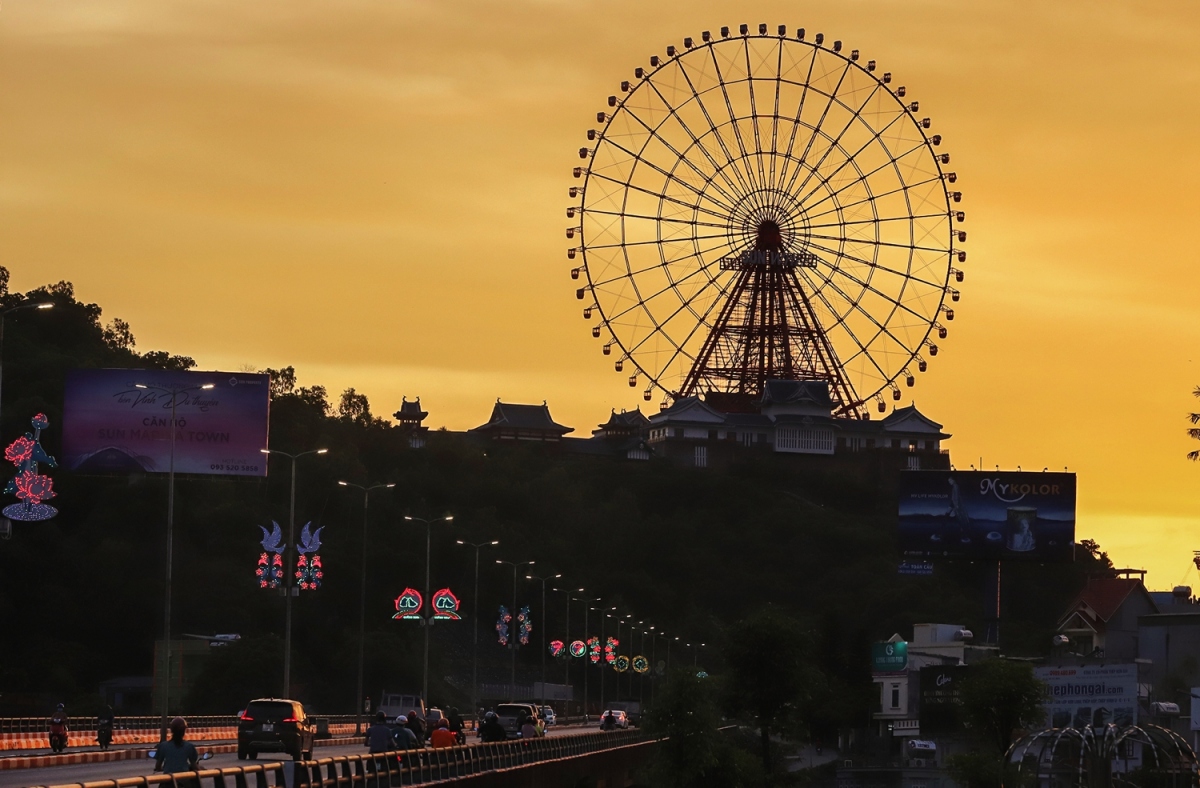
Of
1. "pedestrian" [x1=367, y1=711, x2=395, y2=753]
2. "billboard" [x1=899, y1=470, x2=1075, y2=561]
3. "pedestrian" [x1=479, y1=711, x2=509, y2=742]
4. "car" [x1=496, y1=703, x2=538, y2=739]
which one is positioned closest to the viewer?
"pedestrian" [x1=367, y1=711, x2=395, y2=753]

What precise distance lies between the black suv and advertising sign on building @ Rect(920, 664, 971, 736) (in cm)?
8323

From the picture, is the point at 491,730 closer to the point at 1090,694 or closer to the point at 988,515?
the point at 1090,694

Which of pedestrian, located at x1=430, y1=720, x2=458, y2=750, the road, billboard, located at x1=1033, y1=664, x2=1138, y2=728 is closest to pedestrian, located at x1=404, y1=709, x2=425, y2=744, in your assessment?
the road

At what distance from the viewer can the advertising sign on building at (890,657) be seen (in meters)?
156

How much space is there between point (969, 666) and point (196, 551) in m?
56.0

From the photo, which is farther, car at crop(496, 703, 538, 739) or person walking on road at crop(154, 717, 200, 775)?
car at crop(496, 703, 538, 739)

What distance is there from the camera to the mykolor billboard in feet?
395

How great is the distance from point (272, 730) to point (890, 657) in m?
97.9

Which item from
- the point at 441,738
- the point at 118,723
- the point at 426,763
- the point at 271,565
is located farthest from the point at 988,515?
the point at 426,763

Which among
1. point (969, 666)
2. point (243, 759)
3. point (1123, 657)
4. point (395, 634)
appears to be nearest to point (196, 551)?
point (395, 634)

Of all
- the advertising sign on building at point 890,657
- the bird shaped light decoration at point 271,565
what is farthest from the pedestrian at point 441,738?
the advertising sign on building at point 890,657

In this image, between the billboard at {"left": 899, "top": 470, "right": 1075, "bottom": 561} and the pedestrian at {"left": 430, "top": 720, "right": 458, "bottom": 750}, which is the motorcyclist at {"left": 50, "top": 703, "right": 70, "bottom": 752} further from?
the billboard at {"left": 899, "top": 470, "right": 1075, "bottom": 561}

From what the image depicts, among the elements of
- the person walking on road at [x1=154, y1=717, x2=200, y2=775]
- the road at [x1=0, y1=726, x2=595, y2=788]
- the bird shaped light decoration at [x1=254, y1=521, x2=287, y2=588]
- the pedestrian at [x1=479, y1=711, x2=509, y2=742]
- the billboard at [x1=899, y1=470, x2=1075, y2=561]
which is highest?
the billboard at [x1=899, y1=470, x2=1075, y2=561]

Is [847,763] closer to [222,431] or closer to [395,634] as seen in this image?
[395,634]
